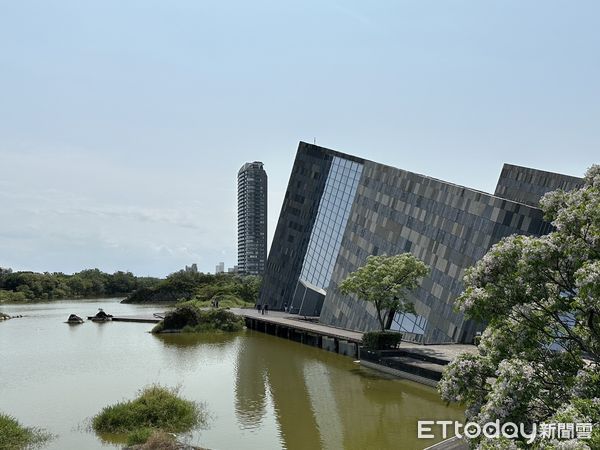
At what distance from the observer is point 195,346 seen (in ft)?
166

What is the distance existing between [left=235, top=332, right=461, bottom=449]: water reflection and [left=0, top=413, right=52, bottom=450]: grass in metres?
8.11

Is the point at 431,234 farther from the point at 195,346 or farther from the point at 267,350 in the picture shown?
the point at 195,346

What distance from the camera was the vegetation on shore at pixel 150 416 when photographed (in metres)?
22.0

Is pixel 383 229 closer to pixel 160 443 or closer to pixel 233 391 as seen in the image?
pixel 233 391

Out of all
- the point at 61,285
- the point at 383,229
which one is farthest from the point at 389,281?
the point at 61,285

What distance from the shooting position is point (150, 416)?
22.6 m

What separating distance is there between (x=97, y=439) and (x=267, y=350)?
27721mm

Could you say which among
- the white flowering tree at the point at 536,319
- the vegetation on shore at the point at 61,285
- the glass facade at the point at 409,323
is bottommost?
the vegetation on shore at the point at 61,285

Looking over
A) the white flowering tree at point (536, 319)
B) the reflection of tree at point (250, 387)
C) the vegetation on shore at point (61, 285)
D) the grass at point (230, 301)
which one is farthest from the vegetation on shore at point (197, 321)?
the vegetation on shore at point (61, 285)

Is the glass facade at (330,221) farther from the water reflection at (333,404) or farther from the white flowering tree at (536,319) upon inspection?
the white flowering tree at (536,319)

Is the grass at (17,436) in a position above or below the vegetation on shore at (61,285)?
above

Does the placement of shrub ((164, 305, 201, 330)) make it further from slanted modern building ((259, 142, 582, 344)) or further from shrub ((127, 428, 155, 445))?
shrub ((127, 428, 155, 445))

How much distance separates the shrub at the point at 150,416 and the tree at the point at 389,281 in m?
18.4

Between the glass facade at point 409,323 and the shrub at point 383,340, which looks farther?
the glass facade at point 409,323
